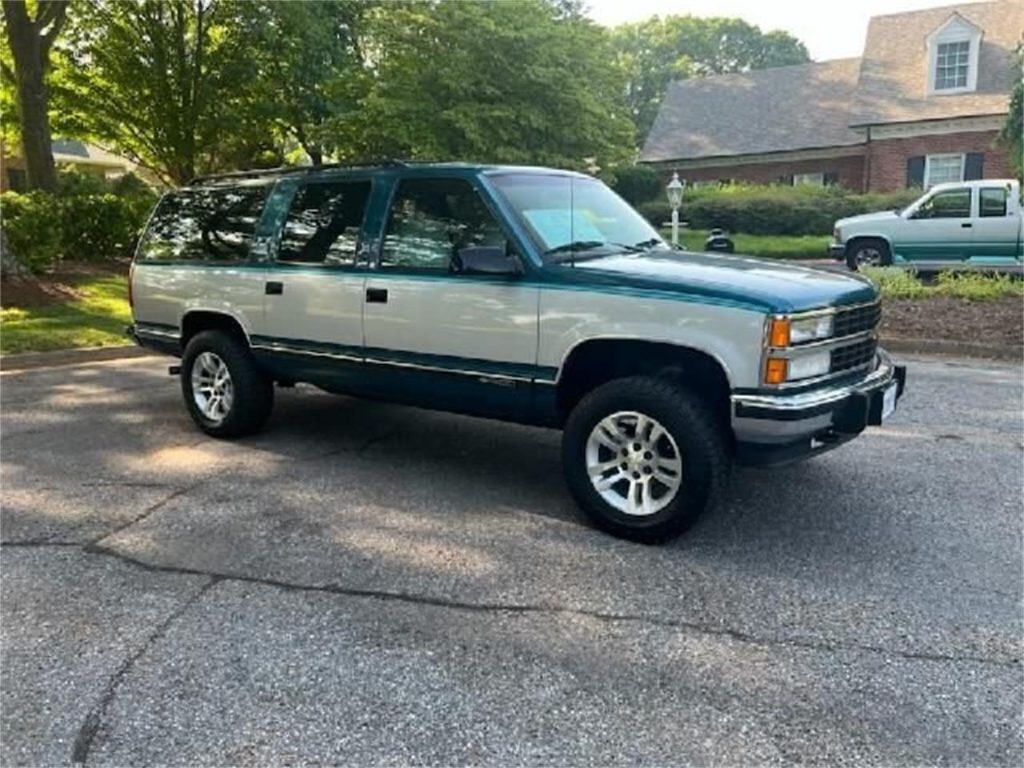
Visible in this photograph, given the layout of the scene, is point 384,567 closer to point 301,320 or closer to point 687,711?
point 687,711

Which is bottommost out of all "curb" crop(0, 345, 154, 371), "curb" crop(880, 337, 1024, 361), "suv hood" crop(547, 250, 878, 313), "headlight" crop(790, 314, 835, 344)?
"curb" crop(0, 345, 154, 371)

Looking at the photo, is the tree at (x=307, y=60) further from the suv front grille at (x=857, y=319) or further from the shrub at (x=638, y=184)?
the suv front grille at (x=857, y=319)

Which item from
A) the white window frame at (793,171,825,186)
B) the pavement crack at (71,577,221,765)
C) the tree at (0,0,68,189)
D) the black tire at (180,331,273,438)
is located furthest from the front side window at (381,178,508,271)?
the white window frame at (793,171,825,186)

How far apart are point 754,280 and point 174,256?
432 cm

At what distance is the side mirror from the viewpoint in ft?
14.3

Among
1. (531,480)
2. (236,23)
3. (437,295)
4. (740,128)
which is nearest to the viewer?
(437,295)

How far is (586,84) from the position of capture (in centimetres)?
1619

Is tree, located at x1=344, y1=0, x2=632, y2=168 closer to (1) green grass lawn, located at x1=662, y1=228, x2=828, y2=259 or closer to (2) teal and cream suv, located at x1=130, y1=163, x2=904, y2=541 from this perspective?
(1) green grass lawn, located at x1=662, y1=228, x2=828, y2=259

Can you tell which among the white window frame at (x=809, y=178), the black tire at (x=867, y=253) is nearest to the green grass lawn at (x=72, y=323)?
the black tire at (x=867, y=253)

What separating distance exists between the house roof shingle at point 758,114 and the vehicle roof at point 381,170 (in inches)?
1018

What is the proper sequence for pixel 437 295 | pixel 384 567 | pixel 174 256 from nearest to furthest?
pixel 384 567 < pixel 437 295 < pixel 174 256

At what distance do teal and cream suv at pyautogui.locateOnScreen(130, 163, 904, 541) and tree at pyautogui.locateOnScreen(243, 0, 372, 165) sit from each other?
12.6m

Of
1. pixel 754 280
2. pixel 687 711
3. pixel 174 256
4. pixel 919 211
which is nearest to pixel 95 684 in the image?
pixel 687 711

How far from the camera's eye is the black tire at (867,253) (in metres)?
16.1
